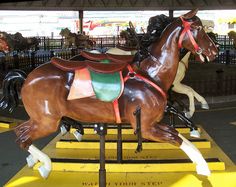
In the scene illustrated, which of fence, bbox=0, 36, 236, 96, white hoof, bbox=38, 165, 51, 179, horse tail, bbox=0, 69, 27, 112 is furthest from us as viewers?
fence, bbox=0, 36, 236, 96

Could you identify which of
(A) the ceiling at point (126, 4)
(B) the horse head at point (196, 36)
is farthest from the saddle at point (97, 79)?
(A) the ceiling at point (126, 4)

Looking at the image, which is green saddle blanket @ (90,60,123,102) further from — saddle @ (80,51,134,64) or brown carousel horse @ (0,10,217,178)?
saddle @ (80,51,134,64)

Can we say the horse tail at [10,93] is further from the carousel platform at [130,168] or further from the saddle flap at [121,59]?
the saddle flap at [121,59]

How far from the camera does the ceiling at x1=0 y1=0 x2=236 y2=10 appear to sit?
31.1m

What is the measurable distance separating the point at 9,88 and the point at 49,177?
1.14 m

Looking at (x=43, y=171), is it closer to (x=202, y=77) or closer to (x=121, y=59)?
(x=121, y=59)

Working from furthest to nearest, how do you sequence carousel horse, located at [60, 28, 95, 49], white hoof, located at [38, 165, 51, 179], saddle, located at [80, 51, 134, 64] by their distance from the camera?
carousel horse, located at [60, 28, 95, 49]
white hoof, located at [38, 165, 51, 179]
saddle, located at [80, 51, 134, 64]

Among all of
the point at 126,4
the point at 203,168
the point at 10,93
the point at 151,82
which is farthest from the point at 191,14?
the point at 126,4

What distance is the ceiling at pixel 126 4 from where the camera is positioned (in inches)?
1224

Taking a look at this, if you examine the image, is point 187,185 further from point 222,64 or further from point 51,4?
point 51,4

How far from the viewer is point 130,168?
464cm

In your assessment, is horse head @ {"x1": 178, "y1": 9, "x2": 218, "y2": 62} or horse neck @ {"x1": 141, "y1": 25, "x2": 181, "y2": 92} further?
horse neck @ {"x1": 141, "y1": 25, "x2": 181, "y2": 92}

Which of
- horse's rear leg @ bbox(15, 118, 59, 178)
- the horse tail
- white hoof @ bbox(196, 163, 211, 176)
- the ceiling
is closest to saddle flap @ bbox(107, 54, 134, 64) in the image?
horse's rear leg @ bbox(15, 118, 59, 178)

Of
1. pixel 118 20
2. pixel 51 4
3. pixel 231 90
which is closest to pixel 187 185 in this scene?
pixel 231 90
